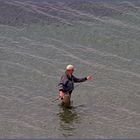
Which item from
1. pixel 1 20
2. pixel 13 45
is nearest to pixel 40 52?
pixel 13 45

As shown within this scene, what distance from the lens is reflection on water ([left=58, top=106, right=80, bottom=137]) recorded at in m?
23.1

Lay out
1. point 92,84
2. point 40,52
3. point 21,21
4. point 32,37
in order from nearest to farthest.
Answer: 1. point 92,84
2. point 40,52
3. point 32,37
4. point 21,21

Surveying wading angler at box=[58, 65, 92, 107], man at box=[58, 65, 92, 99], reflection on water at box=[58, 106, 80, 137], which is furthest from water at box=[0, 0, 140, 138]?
man at box=[58, 65, 92, 99]

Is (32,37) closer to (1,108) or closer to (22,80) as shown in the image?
(22,80)

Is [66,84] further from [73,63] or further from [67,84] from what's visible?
[73,63]

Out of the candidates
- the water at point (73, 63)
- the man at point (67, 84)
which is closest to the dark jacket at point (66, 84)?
the man at point (67, 84)

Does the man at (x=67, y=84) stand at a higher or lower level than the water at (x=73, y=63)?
higher

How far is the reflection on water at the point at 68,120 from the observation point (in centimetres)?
2309

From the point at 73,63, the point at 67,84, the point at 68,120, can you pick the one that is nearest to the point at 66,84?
the point at 67,84

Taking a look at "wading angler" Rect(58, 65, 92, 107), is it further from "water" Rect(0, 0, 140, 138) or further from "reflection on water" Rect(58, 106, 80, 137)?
"water" Rect(0, 0, 140, 138)

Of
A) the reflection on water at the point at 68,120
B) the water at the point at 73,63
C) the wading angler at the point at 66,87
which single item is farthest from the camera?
the wading angler at the point at 66,87

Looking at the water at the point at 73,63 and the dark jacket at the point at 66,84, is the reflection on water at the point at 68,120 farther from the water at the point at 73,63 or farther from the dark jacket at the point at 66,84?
the dark jacket at the point at 66,84

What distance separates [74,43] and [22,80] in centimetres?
677

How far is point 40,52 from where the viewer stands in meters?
32.8
